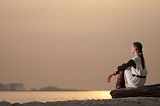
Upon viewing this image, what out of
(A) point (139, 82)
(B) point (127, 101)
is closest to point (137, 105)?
(B) point (127, 101)

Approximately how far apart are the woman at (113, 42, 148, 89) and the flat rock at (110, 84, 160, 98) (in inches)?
8.7

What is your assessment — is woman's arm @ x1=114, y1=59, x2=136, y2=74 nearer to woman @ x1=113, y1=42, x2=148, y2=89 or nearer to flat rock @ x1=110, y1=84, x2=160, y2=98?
woman @ x1=113, y1=42, x2=148, y2=89

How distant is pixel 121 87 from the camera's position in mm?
12492

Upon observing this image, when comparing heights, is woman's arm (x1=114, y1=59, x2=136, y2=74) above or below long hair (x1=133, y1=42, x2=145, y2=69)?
below

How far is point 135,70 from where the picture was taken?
471 inches

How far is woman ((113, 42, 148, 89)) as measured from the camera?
1189 cm

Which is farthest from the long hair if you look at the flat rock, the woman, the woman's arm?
the flat rock

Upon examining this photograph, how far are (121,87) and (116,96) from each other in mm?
460

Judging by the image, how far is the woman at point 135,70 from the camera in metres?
11.9

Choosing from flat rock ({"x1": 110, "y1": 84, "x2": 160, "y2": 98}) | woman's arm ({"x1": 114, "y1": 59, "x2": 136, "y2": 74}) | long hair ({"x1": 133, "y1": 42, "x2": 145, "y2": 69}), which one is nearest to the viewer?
woman's arm ({"x1": 114, "y1": 59, "x2": 136, "y2": 74})

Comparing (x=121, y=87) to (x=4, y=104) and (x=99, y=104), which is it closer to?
(x=99, y=104)

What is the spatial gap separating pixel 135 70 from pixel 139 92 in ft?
3.32

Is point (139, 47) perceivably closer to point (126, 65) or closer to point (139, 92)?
point (126, 65)

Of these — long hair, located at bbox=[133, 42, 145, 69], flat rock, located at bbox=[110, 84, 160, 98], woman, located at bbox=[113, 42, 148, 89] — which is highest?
long hair, located at bbox=[133, 42, 145, 69]
